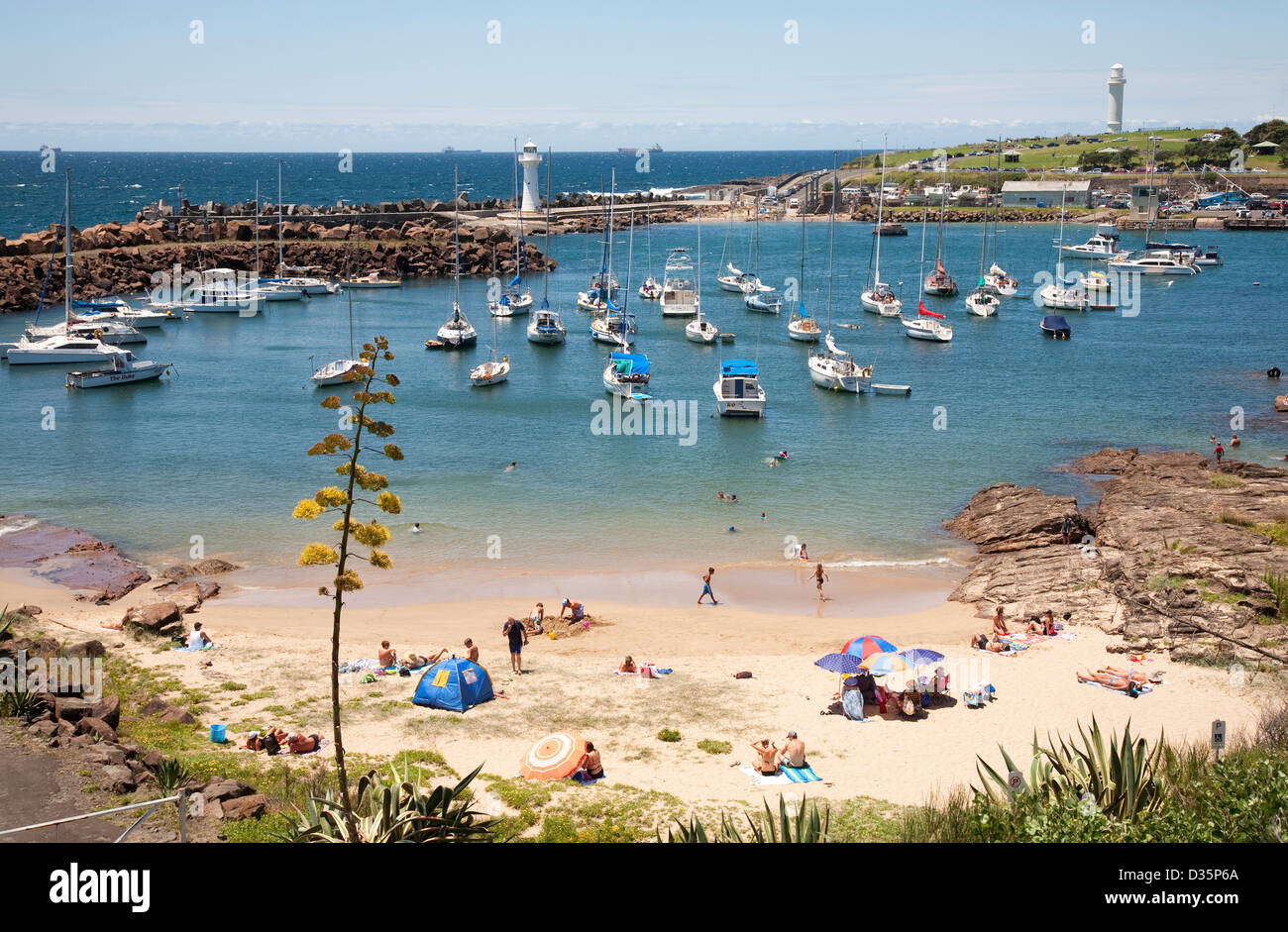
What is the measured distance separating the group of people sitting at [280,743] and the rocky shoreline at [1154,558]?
15.9 m

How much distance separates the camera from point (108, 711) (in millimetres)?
18203

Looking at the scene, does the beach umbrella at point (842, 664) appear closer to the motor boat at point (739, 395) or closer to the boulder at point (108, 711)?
the boulder at point (108, 711)

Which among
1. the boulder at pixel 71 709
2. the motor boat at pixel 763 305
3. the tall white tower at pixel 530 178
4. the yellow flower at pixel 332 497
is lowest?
the boulder at pixel 71 709

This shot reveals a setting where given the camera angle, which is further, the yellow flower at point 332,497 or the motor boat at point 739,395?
the motor boat at point 739,395

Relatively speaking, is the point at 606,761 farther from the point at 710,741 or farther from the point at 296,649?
the point at 296,649

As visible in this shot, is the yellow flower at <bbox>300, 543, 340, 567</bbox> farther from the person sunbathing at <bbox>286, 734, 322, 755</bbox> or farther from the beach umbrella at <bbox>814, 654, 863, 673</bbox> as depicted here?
the beach umbrella at <bbox>814, 654, 863, 673</bbox>

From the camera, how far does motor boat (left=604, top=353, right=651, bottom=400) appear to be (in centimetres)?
5366

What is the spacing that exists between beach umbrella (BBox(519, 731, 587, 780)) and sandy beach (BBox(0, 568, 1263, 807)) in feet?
1.39

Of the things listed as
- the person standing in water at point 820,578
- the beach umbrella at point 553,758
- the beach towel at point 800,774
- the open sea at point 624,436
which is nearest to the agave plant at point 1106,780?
the beach towel at point 800,774

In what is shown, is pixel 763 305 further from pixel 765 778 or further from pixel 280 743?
pixel 280 743

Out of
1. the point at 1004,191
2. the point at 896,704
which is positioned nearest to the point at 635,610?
the point at 896,704

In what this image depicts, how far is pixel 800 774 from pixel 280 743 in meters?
8.42

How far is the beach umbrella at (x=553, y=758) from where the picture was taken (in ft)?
57.2

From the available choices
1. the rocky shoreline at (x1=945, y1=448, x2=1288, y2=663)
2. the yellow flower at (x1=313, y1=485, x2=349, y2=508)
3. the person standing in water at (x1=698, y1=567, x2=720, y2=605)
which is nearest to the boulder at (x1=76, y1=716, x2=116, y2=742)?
the yellow flower at (x1=313, y1=485, x2=349, y2=508)
